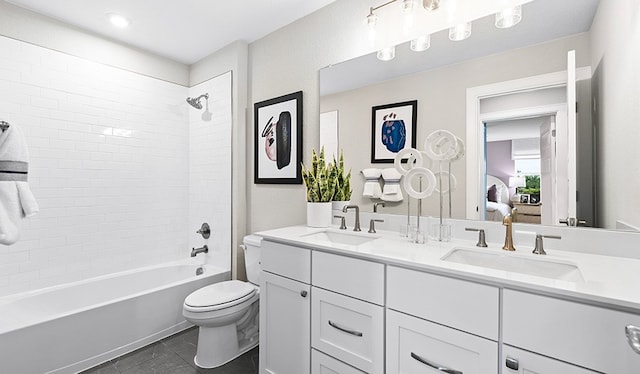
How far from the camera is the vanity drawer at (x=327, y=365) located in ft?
4.44

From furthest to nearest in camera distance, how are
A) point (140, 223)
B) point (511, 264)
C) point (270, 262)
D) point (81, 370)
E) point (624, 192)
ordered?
point (140, 223) < point (81, 370) < point (270, 262) < point (511, 264) < point (624, 192)

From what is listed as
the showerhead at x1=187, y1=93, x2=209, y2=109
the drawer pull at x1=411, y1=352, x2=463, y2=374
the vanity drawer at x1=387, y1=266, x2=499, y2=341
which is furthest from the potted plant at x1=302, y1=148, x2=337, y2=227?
the showerhead at x1=187, y1=93, x2=209, y2=109

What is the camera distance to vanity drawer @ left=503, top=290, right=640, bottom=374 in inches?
A: 30.5

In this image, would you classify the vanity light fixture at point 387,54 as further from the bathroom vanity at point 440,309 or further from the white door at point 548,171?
the bathroom vanity at point 440,309

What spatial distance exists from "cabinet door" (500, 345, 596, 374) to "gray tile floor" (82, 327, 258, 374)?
5.25 feet

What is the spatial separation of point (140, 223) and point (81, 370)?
4.14 feet

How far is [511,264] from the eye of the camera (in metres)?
1.26

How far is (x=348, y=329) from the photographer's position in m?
1.35

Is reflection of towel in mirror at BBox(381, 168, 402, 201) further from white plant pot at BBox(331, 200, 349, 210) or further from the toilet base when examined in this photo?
the toilet base

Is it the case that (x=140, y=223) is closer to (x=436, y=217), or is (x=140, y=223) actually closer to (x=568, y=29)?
(x=436, y=217)

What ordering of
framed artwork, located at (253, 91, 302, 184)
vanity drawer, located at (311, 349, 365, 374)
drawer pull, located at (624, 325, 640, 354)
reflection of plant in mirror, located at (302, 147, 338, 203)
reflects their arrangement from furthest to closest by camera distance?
framed artwork, located at (253, 91, 302, 184) → reflection of plant in mirror, located at (302, 147, 338, 203) → vanity drawer, located at (311, 349, 365, 374) → drawer pull, located at (624, 325, 640, 354)

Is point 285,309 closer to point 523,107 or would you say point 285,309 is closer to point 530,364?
point 530,364

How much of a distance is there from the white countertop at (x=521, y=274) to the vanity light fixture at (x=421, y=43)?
109 centimetres

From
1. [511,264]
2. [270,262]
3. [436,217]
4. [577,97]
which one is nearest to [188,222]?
[270,262]
